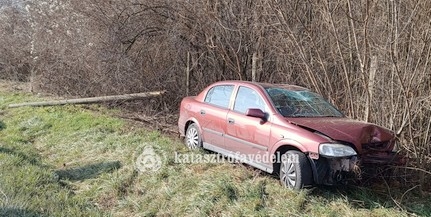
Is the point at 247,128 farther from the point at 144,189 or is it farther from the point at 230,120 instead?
the point at 144,189

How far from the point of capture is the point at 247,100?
6.86 metres

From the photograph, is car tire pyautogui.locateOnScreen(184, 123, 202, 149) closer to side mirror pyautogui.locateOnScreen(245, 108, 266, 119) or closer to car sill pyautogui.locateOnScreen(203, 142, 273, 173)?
car sill pyautogui.locateOnScreen(203, 142, 273, 173)

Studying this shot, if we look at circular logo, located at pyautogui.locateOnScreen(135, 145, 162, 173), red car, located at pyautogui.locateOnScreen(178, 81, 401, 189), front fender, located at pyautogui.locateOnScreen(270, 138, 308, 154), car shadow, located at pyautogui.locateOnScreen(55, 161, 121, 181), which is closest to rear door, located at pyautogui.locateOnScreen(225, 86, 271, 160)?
red car, located at pyautogui.locateOnScreen(178, 81, 401, 189)

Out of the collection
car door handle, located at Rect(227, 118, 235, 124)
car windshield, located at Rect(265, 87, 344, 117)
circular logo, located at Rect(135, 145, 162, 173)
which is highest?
car windshield, located at Rect(265, 87, 344, 117)

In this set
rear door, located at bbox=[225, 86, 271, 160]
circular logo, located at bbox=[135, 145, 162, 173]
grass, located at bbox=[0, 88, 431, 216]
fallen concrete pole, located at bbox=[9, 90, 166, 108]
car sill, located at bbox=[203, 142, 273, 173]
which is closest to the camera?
grass, located at bbox=[0, 88, 431, 216]

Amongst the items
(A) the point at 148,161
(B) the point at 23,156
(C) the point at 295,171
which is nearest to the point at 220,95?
(A) the point at 148,161

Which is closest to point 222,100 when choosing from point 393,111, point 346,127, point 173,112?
point 346,127

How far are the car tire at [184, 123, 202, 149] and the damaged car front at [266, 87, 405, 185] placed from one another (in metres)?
1.93

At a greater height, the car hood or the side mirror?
the side mirror

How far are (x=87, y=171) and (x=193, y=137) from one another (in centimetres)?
209

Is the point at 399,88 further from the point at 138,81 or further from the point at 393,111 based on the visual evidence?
the point at 138,81

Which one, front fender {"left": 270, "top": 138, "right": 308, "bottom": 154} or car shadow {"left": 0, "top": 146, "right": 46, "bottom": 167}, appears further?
car shadow {"left": 0, "top": 146, "right": 46, "bottom": 167}

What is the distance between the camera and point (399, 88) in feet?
21.6

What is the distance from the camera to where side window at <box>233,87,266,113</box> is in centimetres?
661
